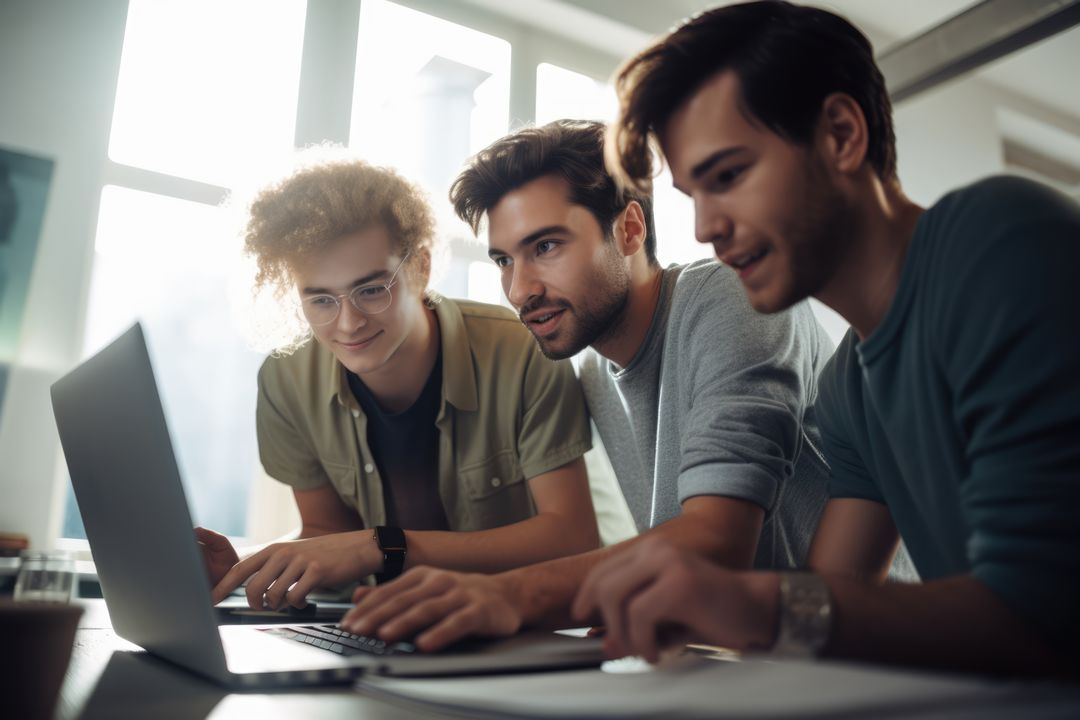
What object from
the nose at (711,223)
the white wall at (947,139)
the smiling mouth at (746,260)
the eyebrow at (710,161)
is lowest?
the smiling mouth at (746,260)

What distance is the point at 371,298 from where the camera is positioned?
1573mm

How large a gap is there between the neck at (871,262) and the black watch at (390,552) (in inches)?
29.0

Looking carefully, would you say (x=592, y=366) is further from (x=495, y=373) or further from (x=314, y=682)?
(x=314, y=682)

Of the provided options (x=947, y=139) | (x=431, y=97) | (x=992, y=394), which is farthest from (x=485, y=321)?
(x=947, y=139)

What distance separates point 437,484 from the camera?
5.46 feet

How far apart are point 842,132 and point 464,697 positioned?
81 centimetres

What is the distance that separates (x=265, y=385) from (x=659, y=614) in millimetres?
1370

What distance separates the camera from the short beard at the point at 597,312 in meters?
1.49

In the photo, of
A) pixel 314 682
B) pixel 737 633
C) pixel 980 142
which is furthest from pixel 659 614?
pixel 980 142

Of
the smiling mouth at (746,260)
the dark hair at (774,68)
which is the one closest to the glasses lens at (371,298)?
A: the dark hair at (774,68)

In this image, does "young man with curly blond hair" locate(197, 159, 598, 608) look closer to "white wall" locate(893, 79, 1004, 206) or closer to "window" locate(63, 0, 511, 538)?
"window" locate(63, 0, 511, 538)

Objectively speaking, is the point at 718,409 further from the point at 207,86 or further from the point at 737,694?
the point at 207,86

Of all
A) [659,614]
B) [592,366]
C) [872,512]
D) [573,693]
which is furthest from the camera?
[592,366]

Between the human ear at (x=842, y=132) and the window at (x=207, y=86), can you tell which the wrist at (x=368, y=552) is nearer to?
the human ear at (x=842, y=132)
